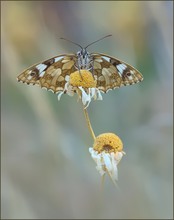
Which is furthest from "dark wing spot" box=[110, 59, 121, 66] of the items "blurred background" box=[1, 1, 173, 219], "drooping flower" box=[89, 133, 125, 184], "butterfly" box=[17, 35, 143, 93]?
"blurred background" box=[1, 1, 173, 219]

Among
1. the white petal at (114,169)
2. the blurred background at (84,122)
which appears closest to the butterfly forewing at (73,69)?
the white petal at (114,169)

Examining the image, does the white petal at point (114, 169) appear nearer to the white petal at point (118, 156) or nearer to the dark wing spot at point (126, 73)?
the white petal at point (118, 156)

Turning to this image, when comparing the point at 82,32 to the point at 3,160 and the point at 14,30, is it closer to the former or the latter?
the point at 14,30

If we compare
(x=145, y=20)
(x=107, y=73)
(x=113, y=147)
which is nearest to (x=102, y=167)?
(x=113, y=147)

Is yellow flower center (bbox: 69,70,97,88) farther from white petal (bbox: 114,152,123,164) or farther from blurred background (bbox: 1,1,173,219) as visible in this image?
blurred background (bbox: 1,1,173,219)

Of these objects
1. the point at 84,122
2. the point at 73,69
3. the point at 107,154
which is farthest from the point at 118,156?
the point at 84,122

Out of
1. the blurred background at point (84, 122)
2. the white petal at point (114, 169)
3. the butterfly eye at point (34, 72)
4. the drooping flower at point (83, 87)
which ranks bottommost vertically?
the white petal at point (114, 169)
